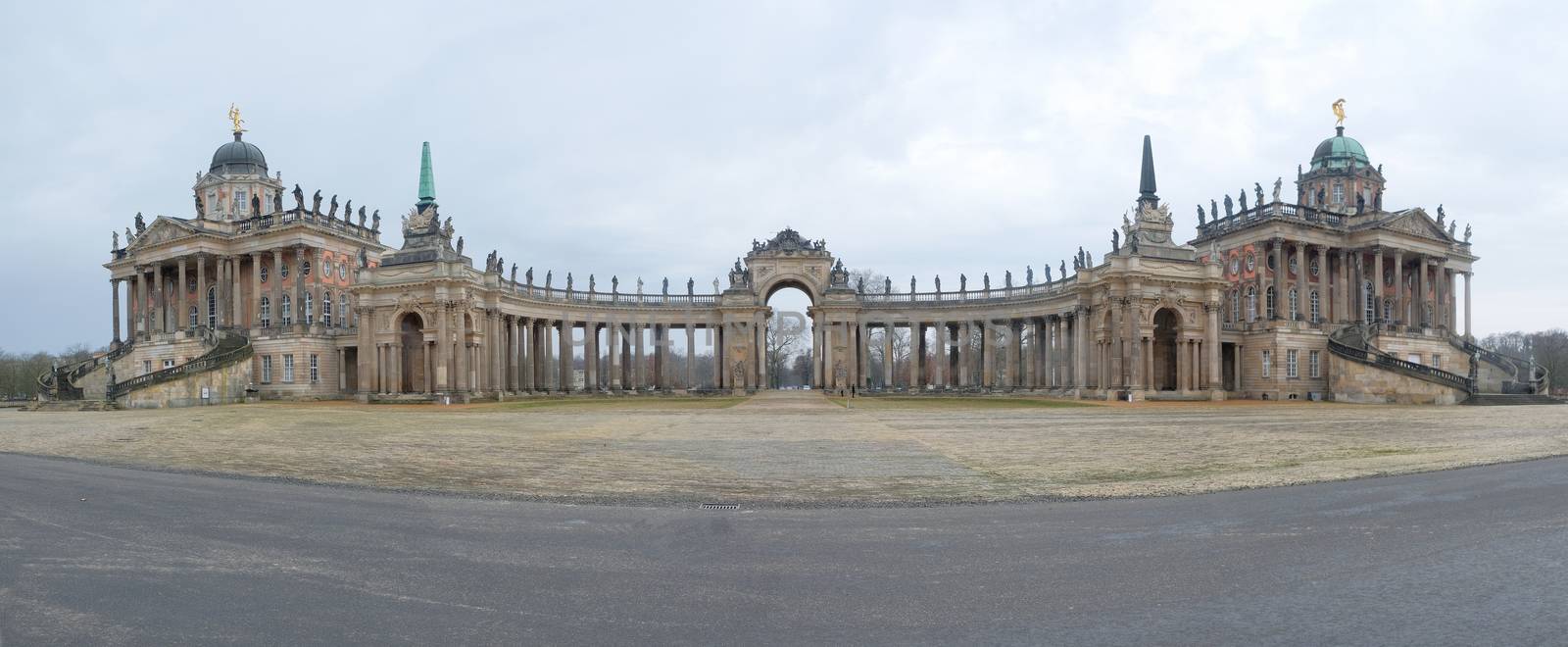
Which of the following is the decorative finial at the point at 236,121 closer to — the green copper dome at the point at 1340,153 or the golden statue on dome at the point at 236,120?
the golden statue on dome at the point at 236,120

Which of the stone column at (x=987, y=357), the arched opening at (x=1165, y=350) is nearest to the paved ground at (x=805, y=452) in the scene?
the arched opening at (x=1165, y=350)

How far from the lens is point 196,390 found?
183ft

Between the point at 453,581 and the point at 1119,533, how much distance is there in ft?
25.5

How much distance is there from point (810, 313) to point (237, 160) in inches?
1933

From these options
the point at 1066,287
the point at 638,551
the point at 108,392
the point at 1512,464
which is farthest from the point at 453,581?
the point at 1066,287

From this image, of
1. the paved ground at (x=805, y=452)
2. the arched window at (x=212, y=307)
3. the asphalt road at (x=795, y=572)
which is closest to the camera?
the asphalt road at (x=795, y=572)

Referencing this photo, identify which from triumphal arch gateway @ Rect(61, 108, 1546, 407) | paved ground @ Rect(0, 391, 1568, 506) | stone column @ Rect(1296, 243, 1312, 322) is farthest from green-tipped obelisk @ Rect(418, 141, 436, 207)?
stone column @ Rect(1296, 243, 1312, 322)

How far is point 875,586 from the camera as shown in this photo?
8.61m

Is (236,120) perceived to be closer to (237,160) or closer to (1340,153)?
(237,160)

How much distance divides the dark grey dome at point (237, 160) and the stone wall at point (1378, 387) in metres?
83.3

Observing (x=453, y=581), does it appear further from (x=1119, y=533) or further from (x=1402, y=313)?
(x=1402, y=313)

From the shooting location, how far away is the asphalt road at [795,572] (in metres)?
7.09

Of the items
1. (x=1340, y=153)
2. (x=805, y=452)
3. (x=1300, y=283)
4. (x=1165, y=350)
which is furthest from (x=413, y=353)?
(x=1340, y=153)

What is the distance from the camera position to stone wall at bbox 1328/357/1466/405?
172 ft
